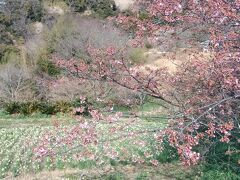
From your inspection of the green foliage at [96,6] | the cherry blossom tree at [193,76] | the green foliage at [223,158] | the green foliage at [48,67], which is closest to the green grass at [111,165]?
the green foliage at [223,158]

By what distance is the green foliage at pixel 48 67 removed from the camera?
1017 inches

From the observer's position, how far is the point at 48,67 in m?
26.3

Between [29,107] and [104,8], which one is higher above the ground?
[104,8]

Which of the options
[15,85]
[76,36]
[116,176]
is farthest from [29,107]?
[116,176]

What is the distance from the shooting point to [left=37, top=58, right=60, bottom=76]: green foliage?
84.8 ft

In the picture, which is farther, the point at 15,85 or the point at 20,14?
the point at 20,14

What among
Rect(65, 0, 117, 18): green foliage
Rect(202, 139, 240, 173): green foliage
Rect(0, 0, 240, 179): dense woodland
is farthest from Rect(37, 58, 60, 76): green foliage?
Rect(202, 139, 240, 173): green foliage

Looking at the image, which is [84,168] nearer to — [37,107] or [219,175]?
[219,175]

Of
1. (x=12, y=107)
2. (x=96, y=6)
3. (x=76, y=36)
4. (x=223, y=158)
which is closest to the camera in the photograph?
(x=223, y=158)

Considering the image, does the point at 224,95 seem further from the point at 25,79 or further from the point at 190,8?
the point at 25,79

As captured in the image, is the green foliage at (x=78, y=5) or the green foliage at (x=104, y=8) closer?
the green foliage at (x=104, y=8)

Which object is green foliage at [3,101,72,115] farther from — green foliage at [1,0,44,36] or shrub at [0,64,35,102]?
green foliage at [1,0,44,36]

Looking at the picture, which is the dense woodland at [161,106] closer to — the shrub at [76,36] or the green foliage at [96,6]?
the shrub at [76,36]

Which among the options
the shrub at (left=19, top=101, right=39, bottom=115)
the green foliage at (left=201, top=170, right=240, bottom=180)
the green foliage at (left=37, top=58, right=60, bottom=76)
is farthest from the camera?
the green foliage at (left=37, top=58, right=60, bottom=76)
